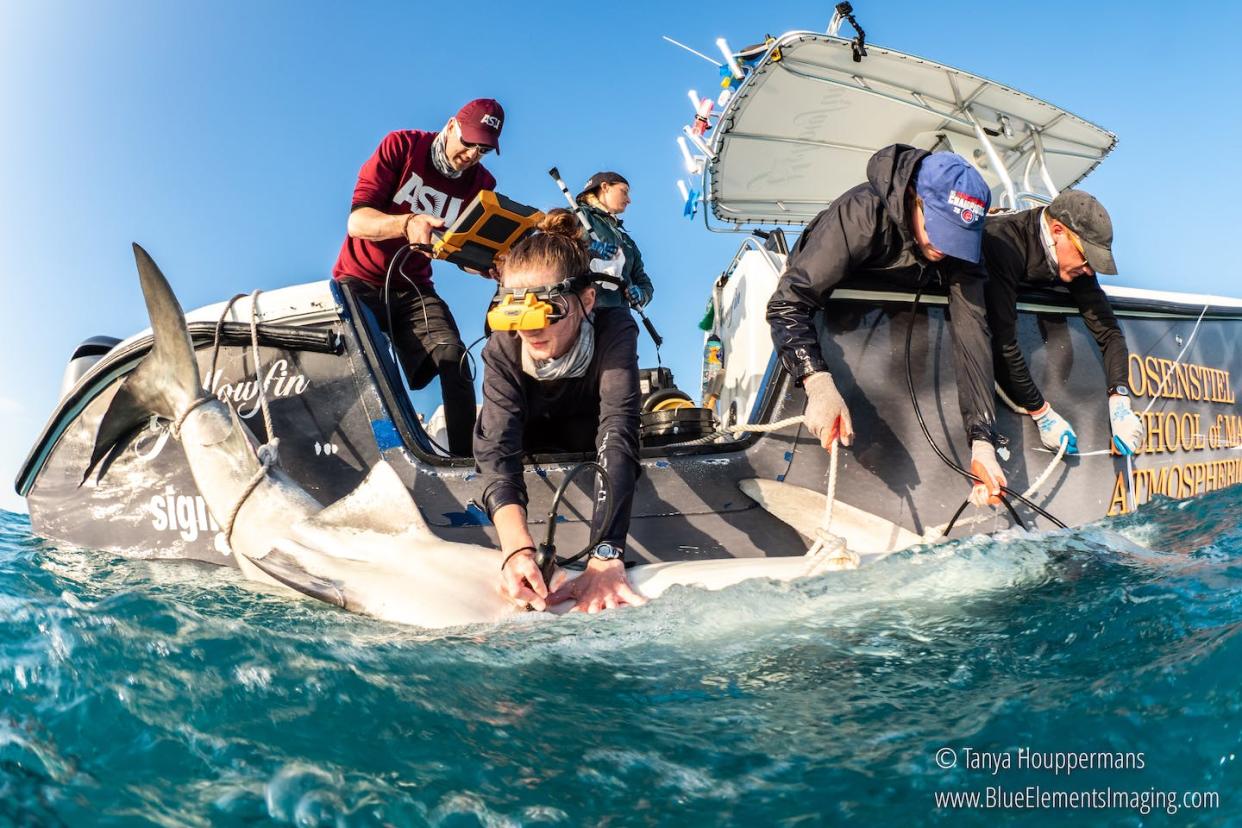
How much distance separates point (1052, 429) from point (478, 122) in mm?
3001

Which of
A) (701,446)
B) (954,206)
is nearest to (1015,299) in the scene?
(954,206)

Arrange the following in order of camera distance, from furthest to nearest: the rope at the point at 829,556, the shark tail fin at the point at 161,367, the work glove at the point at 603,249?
the work glove at the point at 603,249
the shark tail fin at the point at 161,367
the rope at the point at 829,556

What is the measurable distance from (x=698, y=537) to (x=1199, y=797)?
224 cm

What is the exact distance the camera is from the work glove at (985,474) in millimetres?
3480

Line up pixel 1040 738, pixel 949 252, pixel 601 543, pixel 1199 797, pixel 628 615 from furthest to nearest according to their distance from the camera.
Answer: pixel 949 252, pixel 601 543, pixel 628 615, pixel 1040 738, pixel 1199 797

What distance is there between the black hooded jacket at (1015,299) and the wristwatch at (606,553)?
6.73 ft

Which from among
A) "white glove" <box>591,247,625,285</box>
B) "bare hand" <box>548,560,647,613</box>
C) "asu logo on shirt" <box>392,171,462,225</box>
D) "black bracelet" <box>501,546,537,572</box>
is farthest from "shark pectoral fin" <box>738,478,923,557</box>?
"white glove" <box>591,247,625,285</box>

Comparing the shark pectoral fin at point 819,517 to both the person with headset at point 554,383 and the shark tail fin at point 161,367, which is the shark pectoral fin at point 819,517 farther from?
the shark tail fin at point 161,367

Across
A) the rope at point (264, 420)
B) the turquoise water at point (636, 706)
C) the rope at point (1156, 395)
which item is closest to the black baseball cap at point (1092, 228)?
the rope at point (1156, 395)

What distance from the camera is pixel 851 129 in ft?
22.9

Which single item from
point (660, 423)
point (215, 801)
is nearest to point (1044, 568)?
point (660, 423)

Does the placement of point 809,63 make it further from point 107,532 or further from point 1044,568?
point 107,532

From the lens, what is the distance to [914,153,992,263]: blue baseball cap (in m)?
3.33

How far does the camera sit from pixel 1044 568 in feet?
9.63
